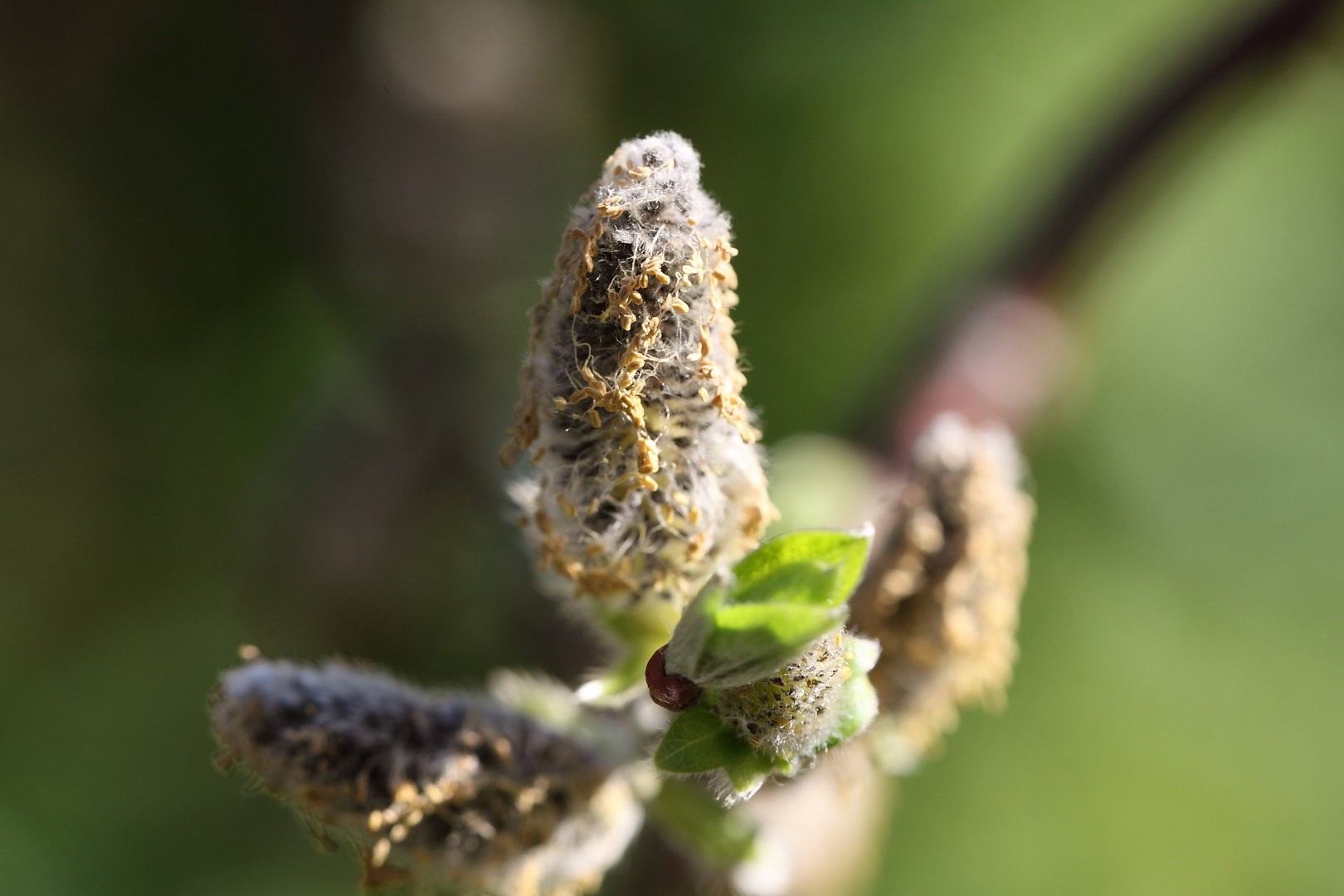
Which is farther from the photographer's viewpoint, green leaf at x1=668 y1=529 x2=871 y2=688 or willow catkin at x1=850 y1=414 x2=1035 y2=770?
willow catkin at x1=850 y1=414 x2=1035 y2=770

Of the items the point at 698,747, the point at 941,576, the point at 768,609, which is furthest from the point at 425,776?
the point at 941,576

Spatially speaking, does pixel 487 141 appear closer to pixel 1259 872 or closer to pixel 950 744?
pixel 950 744

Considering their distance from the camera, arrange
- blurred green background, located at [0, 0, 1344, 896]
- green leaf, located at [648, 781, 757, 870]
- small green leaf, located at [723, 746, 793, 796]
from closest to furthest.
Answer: small green leaf, located at [723, 746, 793, 796], green leaf, located at [648, 781, 757, 870], blurred green background, located at [0, 0, 1344, 896]

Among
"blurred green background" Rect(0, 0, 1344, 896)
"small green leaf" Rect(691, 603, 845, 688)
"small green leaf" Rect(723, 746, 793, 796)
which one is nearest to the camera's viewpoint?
"small green leaf" Rect(691, 603, 845, 688)

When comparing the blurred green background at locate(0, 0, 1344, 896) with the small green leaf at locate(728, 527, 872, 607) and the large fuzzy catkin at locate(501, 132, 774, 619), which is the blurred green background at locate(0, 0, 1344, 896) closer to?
the large fuzzy catkin at locate(501, 132, 774, 619)

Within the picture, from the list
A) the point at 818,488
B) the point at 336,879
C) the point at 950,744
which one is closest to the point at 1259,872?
the point at 950,744

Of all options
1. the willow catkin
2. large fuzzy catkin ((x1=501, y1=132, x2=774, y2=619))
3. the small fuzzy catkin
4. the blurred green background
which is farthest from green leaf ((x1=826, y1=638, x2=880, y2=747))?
the blurred green background
